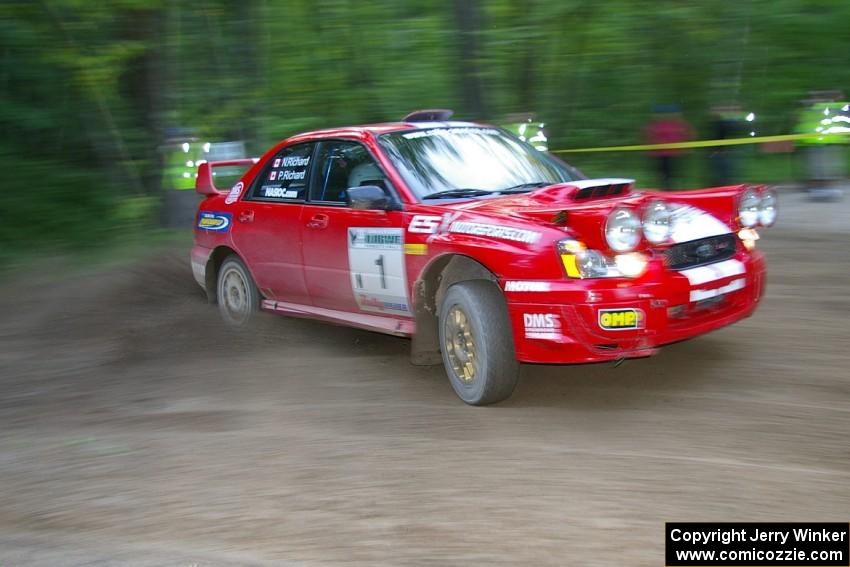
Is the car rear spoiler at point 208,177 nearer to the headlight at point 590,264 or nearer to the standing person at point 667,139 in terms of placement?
the headlight at point 590,264

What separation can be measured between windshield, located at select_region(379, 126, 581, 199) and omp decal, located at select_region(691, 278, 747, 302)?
4.73 feet

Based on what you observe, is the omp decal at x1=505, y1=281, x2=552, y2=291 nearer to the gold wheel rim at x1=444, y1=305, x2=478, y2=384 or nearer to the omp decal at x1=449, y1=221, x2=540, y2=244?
the omp decal at x1=449, y1=221, x2=540, y2=244

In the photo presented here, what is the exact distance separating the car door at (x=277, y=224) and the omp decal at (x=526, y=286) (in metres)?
2.23

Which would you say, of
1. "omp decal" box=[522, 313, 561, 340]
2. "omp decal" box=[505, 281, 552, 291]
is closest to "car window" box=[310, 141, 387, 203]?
"omp decal" box=[505, 281, 552, 291]

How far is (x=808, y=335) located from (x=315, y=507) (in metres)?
3.96

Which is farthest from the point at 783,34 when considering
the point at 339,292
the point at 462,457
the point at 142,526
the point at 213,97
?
the point at 142,526

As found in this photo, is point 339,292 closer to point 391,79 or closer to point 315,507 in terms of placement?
point 315,507

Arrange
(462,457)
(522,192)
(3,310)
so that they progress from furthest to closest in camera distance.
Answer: (3,310), (522,192), (462,457)

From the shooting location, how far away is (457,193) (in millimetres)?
6230

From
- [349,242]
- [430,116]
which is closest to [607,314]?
[349,242]

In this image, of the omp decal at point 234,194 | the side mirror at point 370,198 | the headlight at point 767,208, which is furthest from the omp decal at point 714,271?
the omp decal at point 234,194

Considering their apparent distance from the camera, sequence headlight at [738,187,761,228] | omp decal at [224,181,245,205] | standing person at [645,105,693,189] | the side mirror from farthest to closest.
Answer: standing person at [645,105,693,189], omp decal at [224,181,245,205], the side mirror, headlight at [738,187,761,228]

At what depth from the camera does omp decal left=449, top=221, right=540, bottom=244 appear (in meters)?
5.26

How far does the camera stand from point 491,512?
4070mm
